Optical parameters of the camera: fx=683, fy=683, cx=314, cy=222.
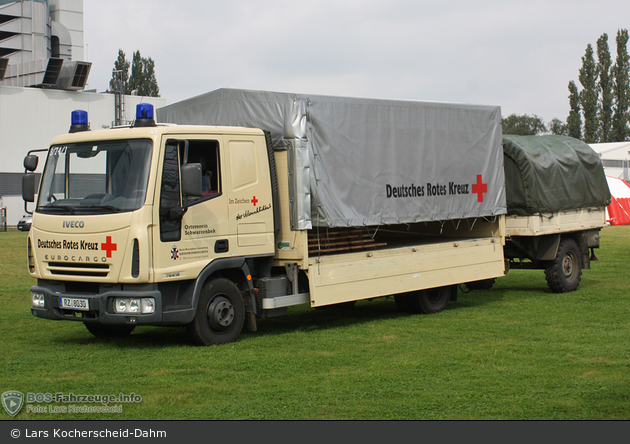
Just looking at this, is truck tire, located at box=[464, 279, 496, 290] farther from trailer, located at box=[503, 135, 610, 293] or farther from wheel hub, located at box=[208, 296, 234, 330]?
wheel hub, located at box=[208, 296, 234, 330]

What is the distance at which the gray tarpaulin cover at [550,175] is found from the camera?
13133mm

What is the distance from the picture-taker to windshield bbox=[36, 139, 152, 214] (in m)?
7.95

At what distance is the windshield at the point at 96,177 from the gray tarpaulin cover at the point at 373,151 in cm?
186

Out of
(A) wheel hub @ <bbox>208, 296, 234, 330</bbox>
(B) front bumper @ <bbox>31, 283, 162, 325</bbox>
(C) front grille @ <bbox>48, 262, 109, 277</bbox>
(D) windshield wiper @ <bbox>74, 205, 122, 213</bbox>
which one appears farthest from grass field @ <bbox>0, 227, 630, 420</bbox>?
(D) windshield wiper @ <bbox>74, 205, 122, 213</bbox>

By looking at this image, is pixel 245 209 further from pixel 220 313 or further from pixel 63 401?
pixel 63 401

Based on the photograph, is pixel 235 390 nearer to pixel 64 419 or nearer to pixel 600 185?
pixel 64 419

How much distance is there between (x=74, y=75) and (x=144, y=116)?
133 ft

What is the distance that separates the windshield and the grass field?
5.83ft

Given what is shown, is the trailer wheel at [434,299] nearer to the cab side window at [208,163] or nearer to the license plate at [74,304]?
the cab side window at [208,163]

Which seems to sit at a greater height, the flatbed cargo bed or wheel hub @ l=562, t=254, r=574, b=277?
the flatbed cargo bed

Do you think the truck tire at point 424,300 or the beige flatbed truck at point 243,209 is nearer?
the beige flatbed truck at point 243,209

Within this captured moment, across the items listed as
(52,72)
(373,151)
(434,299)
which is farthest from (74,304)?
(52,72)

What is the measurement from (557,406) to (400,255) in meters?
4.93

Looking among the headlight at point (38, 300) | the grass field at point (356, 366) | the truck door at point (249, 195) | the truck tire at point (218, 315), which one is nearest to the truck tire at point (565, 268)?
the grass field at point (356, 366)
